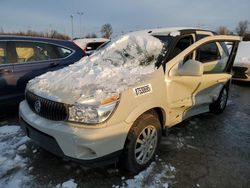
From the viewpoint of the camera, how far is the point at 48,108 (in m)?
2.92

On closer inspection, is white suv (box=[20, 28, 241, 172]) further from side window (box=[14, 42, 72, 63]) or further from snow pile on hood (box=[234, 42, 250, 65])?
snow pile on hood (box=[234, 42, 250, 65])

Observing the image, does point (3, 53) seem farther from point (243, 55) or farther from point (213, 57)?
point (243, 55)

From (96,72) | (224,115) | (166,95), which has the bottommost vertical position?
(224,115)

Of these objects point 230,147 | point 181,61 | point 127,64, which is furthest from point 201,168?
point 127,64

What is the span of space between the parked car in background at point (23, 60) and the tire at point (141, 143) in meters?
2.91

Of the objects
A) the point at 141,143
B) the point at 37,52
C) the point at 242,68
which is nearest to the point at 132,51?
the point at 141,143

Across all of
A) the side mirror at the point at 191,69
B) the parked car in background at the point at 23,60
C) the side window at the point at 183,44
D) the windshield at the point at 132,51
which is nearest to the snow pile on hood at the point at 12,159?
the parked car in background at the point at 23,60

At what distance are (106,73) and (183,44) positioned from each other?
4.61ft

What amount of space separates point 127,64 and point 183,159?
155 centimetres

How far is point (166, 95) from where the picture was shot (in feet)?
11.4

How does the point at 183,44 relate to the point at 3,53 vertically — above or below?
above

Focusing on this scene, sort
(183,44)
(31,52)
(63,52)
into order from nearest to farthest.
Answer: (183,44) < (31,52) < (63,52)

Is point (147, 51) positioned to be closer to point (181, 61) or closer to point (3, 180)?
point (181, 61)

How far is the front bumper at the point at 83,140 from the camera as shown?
2.63 m
